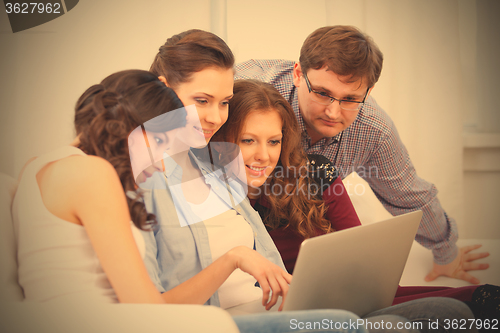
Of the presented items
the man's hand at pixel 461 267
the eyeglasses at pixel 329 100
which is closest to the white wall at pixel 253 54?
the man's hand at pixel 461 267

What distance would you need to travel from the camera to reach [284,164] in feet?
3.94

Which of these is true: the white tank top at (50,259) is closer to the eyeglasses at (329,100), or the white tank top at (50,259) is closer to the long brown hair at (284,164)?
the long brown hair at (284,164)

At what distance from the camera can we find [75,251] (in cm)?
60

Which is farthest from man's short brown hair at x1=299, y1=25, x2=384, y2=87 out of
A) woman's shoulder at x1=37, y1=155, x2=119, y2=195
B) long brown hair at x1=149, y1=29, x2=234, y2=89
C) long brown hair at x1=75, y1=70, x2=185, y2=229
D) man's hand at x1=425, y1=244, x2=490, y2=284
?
man's hand at x1=425, y1=244, x2=490, y2=284

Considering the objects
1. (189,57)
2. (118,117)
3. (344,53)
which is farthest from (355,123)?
(118,117)

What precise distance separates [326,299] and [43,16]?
2.77ft

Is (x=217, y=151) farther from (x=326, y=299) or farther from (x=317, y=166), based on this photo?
(x=326, y=299)

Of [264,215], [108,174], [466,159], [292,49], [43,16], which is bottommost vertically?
[466,159]

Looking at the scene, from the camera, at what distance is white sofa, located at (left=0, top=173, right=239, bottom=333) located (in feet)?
1.86

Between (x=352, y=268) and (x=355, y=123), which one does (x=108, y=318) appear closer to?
(x=352, y=268)

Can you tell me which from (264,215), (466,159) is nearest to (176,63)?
(264,215)

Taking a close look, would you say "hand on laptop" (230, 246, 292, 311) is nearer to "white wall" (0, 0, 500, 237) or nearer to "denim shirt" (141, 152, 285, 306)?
"denim shirt" (141, 152, 285, 306)

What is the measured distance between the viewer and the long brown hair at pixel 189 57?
0.90 meters

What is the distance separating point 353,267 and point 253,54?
1000 millimetres
